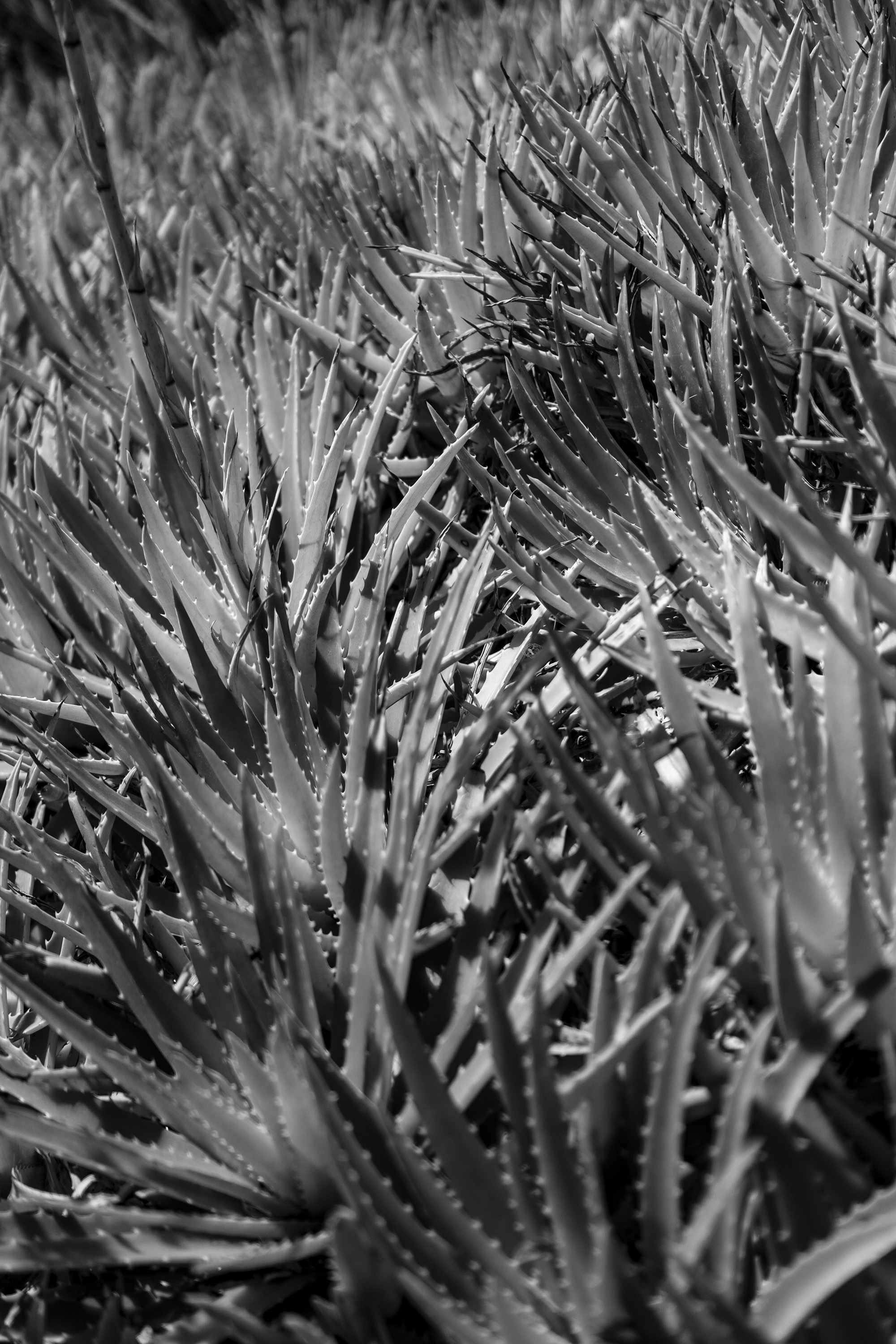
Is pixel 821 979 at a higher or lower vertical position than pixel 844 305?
lower

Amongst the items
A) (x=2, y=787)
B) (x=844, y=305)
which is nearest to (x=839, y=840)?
(x=844, y=305)

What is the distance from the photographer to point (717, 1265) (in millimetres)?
449

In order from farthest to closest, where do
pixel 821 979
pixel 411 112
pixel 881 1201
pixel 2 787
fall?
pixel 411 112, pixel 2 787, pixel 821 979, pixel 881 1201

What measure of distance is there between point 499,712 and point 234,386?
653 millimetres

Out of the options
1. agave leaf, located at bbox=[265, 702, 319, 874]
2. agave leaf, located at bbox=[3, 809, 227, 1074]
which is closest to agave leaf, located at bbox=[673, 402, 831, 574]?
agave leaf, located at bbox=[265, 702, 319, 874]

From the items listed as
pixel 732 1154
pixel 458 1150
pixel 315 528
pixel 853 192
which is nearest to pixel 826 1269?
pixel 732 1154

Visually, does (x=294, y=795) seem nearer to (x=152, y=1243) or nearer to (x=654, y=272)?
(x=152, y=1243)

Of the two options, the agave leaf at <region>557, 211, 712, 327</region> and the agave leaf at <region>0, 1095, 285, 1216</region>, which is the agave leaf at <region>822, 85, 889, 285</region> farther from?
the agave leaf at <region>0, 1095, 285, 1216</region>

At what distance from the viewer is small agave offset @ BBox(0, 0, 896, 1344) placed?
484 mm

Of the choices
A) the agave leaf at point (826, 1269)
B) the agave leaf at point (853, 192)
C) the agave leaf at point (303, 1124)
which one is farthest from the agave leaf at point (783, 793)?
the agave leaf at point (853, 192)

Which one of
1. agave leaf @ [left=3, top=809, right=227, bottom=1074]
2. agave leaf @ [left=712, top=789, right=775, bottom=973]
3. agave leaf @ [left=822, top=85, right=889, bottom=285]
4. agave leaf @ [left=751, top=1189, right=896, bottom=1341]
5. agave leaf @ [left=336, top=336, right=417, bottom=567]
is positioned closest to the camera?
agave leaf @ [left=751, top=1189, right=896, bottom=1341]

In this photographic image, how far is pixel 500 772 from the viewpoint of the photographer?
2.42 feet

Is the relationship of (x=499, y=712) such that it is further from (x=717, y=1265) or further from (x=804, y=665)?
(x=717, y=1265)

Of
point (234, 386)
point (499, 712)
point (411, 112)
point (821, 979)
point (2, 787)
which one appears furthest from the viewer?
point (411, 112)
